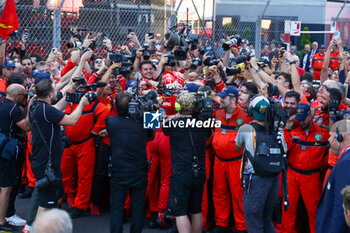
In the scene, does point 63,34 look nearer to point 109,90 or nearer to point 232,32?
point 109,90

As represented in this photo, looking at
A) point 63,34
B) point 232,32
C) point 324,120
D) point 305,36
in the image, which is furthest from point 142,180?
point 305,36

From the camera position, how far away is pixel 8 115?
5.51 metres

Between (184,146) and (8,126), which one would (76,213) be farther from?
(184,146)

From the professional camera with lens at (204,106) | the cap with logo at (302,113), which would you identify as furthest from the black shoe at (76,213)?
the cap with logo at (302,113)

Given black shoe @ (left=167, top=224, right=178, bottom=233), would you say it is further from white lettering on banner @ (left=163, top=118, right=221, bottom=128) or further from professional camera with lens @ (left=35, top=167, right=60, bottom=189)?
professional camera with lens @ (left=35, top=167, right=60, bottom=189)

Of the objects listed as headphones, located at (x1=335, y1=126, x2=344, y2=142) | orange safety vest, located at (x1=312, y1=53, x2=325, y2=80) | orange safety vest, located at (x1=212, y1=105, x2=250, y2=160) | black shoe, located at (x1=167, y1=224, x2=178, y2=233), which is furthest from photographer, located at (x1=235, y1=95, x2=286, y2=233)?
orange safety vest, located at (x1=312, y1=53, x2=325, y2=80)

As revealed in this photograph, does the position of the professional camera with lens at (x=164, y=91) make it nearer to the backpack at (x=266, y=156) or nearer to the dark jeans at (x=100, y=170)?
the dark jeans at (x=100, y=170)

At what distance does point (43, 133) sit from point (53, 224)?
239 centimetres

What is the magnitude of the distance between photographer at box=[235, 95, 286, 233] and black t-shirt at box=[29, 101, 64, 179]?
2.04m

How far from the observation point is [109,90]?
21.1ft

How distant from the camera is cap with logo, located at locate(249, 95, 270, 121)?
454 cm

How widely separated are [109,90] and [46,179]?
194 centimetres

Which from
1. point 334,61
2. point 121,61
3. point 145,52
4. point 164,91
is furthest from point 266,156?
point 334,61

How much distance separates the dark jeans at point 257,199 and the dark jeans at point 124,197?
3.87 ft
